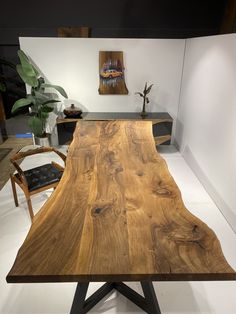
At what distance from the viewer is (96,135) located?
218 centimetres

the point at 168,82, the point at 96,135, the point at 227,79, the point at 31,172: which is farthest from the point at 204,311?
the point at 168,82

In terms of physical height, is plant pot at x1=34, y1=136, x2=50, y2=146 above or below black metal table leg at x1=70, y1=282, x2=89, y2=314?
above

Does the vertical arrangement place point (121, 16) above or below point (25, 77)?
above

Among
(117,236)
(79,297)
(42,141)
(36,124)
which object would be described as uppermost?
(117,236)

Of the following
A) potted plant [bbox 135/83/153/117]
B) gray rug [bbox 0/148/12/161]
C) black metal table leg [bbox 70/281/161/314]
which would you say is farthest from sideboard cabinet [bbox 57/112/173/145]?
black metal table leg [bbox 70/281/161/314]

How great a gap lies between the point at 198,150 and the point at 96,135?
5.49 feet

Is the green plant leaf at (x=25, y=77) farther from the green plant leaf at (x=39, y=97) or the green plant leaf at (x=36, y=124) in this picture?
the green plant leaf at (x=36, y=124)

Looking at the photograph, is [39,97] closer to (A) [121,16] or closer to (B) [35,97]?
(B) [35,97]

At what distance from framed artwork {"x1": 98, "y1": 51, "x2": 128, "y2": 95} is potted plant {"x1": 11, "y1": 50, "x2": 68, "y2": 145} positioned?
704 mm

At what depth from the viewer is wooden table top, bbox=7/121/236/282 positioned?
0.85m

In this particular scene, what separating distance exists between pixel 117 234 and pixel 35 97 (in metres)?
2.95

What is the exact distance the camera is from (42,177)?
2311 millimetres

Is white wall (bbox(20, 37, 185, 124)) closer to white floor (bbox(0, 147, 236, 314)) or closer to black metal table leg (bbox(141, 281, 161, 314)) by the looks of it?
white floor (bbox(0, 147, 236, 314))

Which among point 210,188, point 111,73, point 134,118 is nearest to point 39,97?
point 111,73
